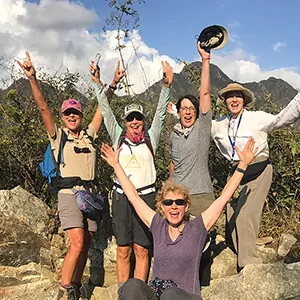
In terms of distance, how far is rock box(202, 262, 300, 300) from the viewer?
14.3 feet

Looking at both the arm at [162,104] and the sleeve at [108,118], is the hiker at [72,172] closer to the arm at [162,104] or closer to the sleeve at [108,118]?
the sleeve at [108,118]

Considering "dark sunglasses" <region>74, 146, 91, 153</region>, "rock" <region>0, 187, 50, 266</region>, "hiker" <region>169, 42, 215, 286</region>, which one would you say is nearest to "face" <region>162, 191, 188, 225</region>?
"hiker" <region>169, 42, 215, 286</region>

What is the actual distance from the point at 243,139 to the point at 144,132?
1.21m

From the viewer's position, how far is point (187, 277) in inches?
150

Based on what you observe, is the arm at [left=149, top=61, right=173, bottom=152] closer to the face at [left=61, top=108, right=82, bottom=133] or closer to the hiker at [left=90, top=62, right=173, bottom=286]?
the hiker at [left=90, top=62, right=173, bottom=286]

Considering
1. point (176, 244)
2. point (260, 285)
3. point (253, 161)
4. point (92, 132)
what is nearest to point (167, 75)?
point (92, 132)

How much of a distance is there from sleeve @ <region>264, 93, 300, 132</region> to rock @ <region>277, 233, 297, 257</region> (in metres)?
2.23

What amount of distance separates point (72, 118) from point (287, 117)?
2.62m

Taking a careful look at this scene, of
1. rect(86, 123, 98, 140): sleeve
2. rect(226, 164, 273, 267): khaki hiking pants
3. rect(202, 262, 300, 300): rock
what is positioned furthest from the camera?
rect(86, 123, 98, 140): sleeve

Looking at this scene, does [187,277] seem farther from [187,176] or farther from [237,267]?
[237,267]

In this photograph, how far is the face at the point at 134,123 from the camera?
4.86 m

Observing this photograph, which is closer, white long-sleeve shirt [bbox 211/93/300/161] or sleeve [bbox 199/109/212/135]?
white long-sleeve shirt [bbox 211/93/300/161]

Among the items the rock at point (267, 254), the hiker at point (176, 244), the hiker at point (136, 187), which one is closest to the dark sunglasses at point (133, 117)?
the hiker at point (136, 187)

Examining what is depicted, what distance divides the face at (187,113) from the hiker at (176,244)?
0.96 m
